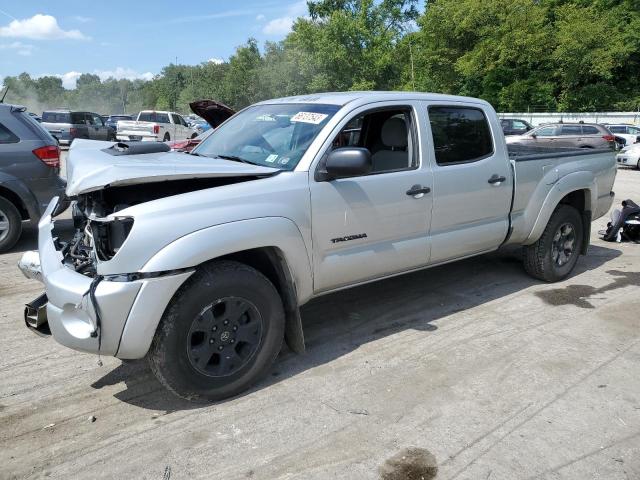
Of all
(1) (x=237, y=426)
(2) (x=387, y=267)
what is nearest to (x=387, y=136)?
(2) (x=387, y=267)

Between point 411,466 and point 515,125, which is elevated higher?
point 515,125

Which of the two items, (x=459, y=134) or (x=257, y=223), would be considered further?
(x=459, y=134)

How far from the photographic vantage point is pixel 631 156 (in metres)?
18.7

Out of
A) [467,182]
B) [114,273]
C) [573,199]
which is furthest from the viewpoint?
[573,199]

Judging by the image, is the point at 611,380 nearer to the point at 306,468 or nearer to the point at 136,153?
the point at 306,468

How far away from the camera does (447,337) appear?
438 centimetres

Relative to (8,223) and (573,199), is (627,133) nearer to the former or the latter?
(573,199)

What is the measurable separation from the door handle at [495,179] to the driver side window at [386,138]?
90 cm

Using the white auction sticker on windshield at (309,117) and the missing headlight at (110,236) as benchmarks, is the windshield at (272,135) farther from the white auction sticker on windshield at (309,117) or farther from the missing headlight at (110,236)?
the missing headlight at (110,236)

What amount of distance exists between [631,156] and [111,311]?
20.1 metres

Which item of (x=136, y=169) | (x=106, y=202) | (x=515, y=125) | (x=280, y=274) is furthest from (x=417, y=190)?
(x=515, y=125)

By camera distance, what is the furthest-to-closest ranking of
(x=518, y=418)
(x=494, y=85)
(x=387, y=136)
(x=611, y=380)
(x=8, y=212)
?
1. (x=494, y=85)
2. (x=8, y=212)
3. (x=387, y=136)
4. (x=611, y=380)
5. (x=518, y=418)

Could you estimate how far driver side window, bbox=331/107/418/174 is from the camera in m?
4.32

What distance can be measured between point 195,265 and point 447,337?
7.43 ft
